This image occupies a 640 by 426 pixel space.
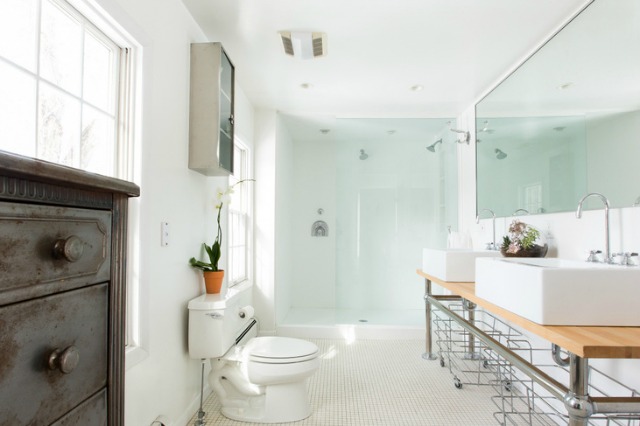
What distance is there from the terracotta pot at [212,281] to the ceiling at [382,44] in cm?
145

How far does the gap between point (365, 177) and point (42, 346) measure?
360 centimetres

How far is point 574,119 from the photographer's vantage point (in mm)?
2002

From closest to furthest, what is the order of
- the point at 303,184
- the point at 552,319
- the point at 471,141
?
the point at 552,319
the point at 471,141
the point at 303,184

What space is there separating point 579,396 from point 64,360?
1409mm

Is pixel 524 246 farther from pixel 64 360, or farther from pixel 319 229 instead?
pixel 319 229

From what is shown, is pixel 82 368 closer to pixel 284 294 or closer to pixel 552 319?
pixel 552 319

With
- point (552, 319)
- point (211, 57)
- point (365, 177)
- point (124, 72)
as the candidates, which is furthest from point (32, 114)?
point (365, 177)

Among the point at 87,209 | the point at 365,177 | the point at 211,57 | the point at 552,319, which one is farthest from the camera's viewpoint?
the point at 365,177

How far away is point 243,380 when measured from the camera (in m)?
2.07

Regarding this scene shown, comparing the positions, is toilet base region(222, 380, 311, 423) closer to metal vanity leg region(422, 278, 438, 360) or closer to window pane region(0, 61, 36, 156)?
metal vanity leg region(422, 278, 438, 360)

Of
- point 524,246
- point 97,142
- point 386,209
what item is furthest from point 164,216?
point 386,209

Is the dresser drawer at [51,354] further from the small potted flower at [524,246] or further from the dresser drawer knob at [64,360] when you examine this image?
the small potted flower at [524,246]

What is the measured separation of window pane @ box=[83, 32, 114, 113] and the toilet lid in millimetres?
1402

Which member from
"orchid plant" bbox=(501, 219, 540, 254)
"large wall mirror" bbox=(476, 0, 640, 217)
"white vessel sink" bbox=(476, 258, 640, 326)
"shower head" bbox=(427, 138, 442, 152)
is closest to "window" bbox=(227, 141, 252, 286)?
"shower head" bbox=(427, 138, 442, 152)
